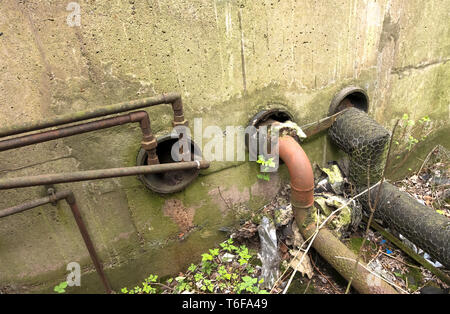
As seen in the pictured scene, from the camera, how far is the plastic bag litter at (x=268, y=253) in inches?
116

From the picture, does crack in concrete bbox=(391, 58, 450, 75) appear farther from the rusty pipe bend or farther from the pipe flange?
the rusty pipe bend

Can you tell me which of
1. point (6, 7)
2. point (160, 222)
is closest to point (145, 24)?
point (6, 7)

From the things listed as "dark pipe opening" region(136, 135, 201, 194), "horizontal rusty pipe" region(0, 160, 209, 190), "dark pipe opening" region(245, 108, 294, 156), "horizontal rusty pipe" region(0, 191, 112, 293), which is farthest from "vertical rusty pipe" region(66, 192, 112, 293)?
"dark pipe opening" region(245, 108, 294, 156)

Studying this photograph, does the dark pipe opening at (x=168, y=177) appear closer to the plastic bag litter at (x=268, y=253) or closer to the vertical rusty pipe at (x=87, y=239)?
the vertical rusty pipe at (x=87, y=239)

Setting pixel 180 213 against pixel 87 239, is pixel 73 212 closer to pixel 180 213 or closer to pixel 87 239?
pixel 87 239

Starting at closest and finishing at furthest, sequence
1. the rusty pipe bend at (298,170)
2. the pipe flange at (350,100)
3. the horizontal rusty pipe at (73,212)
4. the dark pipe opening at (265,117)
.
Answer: the horizontal rusty pipe at (73,212) → the rusty pipe bend at (298,170) → the dark pipe opening at (265,117) → the pipe flange at (350,100)

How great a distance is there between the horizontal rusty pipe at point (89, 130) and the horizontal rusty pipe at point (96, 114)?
0.06 metres

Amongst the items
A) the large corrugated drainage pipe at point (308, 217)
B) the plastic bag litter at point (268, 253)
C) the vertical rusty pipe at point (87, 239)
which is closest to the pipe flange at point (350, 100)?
the large corrugated drainage pipe at point (308, 217)

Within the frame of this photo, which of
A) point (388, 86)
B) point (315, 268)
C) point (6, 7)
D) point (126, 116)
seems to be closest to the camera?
point (6, 7)

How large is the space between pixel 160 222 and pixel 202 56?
1.77 meters

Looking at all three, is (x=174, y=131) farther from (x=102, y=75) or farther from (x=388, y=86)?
(x=388, y=86)

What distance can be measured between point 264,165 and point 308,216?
2.48ft

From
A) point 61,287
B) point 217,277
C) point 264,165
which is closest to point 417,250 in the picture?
point 264,165

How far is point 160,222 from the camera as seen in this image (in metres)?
2.88
